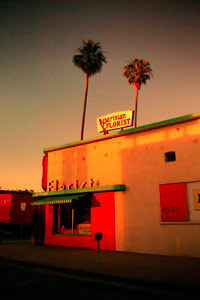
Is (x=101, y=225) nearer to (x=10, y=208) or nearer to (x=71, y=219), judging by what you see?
(x=71, y=219)

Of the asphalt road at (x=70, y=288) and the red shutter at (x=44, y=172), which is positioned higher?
the red shutter at (x=44, y=172)

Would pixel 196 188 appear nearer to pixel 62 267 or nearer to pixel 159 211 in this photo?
pixel 159 211

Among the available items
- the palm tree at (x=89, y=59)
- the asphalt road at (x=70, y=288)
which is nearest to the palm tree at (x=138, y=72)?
the palm tree at (x=89, y=59)

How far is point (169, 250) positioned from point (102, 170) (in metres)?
6.72

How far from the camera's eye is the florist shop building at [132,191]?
1470 centimetres

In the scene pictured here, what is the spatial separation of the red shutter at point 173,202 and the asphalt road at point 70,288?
7.06 meters

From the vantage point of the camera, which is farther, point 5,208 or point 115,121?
point 5,208

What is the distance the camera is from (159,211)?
15406 millimetres

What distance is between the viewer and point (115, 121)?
67.6 feet

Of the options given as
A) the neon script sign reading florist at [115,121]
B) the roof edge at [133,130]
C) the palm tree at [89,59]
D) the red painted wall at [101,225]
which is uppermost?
the palm tree at [89,59]

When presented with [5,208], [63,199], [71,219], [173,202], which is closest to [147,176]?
[173,202]

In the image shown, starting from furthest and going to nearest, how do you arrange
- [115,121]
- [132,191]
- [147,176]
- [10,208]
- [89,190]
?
[10,208], [115,121], [89,190], [132,191], [147,176]

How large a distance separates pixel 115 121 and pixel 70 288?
1441 cm

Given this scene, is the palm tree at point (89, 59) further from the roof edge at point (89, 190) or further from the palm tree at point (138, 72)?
the roof edge at point (89, 190)
